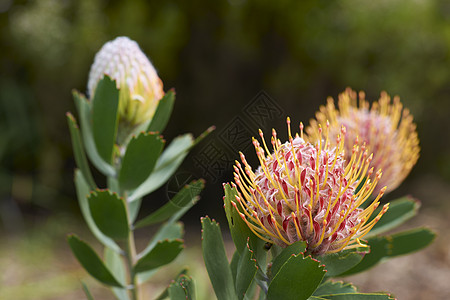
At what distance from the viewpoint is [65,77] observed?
2.79m

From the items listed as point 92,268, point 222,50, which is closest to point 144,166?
point 92,268

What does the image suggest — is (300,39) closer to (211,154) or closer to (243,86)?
(243,86)

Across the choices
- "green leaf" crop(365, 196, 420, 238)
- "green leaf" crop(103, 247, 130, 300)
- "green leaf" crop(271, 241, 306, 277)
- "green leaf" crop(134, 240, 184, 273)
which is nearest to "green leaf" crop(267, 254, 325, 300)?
"green leaf" crop(271, 241, 306, 277)

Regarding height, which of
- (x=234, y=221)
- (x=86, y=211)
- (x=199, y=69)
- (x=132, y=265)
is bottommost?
(x=234, y=221)

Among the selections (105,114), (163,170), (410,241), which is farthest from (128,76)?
(410,241)

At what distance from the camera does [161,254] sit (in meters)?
0.70

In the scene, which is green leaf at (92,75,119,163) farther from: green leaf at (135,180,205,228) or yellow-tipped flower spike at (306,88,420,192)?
yellow-tipped flower spike at (306,88,420,192)

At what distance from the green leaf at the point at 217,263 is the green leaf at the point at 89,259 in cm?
27

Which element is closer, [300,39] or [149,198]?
[300,39]

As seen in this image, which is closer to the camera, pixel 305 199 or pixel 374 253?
pixel 305 199

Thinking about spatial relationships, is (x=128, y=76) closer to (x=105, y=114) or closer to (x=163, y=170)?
(x=105, y=114)

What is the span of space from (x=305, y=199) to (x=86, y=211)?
1.53 ft

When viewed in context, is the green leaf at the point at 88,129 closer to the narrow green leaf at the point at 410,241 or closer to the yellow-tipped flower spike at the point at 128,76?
the yellow-tipped flower spike at the point at 128,76

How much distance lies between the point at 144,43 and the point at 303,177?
2336mm
